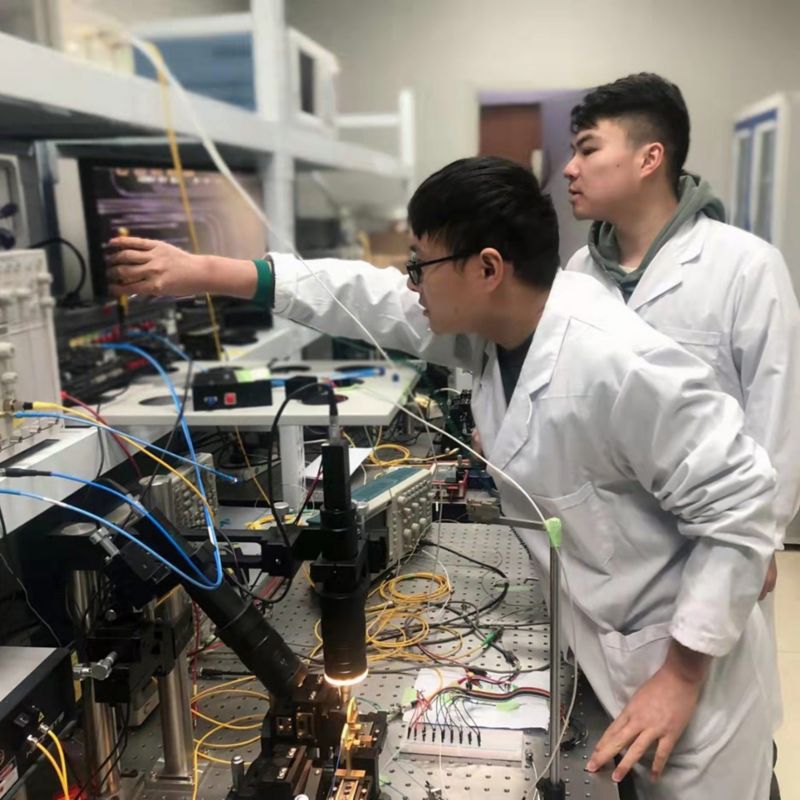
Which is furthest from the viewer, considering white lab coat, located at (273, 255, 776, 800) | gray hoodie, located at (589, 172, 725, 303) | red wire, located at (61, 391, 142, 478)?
gray hoodie, located at (589, 172, 725, 303)

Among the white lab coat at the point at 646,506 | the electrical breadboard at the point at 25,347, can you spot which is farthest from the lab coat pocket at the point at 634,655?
the electrical breadboard at the point at 25,347

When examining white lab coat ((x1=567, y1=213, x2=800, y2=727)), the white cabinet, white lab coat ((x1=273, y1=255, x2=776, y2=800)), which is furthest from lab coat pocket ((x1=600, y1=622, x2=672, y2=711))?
the white cabinet

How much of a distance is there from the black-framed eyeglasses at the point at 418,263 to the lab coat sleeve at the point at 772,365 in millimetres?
704

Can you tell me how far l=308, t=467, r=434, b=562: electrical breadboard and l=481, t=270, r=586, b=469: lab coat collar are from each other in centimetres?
20

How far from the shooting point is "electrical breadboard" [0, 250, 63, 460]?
111cm

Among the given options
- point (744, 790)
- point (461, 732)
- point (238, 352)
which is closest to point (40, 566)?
point (461, 732)

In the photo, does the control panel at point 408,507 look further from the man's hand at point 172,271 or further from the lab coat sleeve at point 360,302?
the man's hand at point 172,271

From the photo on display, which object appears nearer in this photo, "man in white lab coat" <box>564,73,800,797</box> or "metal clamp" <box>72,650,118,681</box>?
"metal clamp" <box>72,650,118,681</box>

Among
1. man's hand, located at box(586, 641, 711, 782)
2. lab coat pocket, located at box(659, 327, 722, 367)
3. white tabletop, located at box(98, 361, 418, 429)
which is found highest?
lab coat pocket, located at box(659, 327, 722, 367)

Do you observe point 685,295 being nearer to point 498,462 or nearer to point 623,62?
point 498,462

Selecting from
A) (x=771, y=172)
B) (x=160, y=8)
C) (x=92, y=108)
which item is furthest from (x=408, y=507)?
(x=160, y=8)

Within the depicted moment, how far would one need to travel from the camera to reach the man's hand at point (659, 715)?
93 cm

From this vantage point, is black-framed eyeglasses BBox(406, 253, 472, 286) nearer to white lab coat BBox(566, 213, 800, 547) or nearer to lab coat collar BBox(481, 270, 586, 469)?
lab coat collar BBox(481, 270, 586, 469)

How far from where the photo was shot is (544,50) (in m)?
3.91
